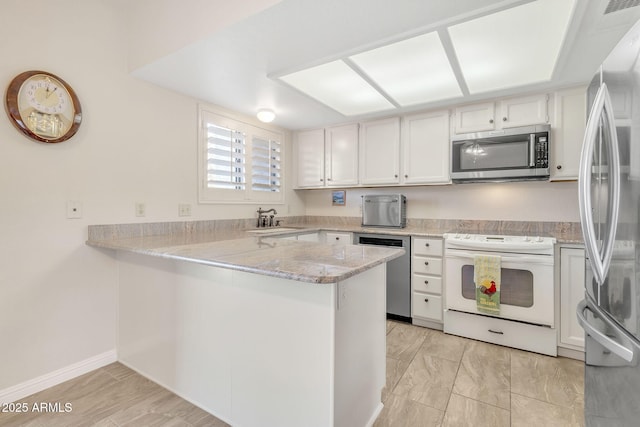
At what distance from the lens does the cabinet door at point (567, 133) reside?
2.40 meters

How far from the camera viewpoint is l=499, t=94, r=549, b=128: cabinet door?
2531 millimetres

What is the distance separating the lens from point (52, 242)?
1.86m

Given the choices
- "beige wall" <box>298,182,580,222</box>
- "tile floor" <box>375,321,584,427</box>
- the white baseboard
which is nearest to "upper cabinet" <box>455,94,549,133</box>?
"beige wall" <box>298,182,580,222</box>

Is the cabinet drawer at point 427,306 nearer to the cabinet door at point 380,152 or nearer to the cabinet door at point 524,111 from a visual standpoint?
the cabinet door at point 380,152

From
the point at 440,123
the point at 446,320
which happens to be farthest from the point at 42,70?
the point at 446,320

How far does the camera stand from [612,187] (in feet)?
3.09

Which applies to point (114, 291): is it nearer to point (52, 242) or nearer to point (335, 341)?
point (52, 242)

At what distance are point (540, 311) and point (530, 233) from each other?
813mm

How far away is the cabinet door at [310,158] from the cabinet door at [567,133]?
7.73 feet

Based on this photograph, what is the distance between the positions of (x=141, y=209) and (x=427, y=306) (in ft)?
8.69

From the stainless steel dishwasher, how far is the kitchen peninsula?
133 centimetres

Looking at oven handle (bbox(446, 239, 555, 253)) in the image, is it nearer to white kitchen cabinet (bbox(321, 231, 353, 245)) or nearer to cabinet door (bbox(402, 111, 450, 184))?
cabinet door (bbox(402, 111, 450, 184))

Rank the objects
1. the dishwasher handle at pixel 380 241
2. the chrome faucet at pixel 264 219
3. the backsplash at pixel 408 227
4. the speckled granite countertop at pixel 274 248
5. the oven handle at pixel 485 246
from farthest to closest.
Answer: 1. the chrome faucet at pixel 264 219
2. the dishwasher handle at pixel 380 241
3. the oven handle at pixel 485 246
4. the backsplash at pixel 408 227
5. the speckled granite countertop at pixel 274 248

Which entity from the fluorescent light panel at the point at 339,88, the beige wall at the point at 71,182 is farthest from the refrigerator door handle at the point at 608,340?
the beige wall at the point at 71,182
